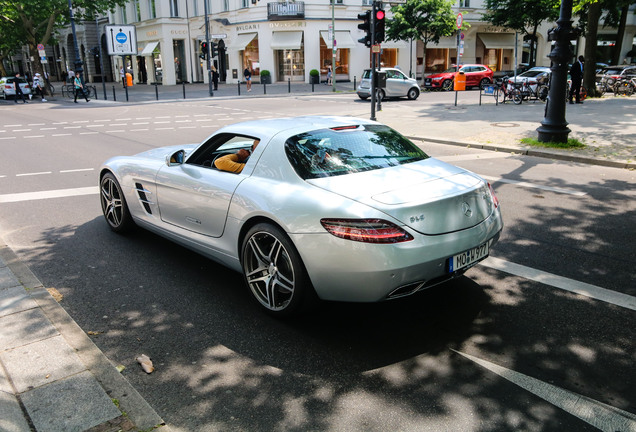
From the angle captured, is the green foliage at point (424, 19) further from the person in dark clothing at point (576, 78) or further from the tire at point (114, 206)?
Result: the tire at point (114, 206)

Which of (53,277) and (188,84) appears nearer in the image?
(53,277)

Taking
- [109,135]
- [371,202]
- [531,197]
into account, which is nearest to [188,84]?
[109,135]

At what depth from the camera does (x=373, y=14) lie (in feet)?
52.5

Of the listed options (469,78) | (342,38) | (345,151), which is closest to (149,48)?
(342,38)

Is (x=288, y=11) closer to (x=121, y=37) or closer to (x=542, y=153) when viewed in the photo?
(x=121, y=37)

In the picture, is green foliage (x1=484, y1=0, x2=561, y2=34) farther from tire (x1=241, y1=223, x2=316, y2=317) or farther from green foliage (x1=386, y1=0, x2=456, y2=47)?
tire (x1=241, y1=223, x2=316, y2=317)

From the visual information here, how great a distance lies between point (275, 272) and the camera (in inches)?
153

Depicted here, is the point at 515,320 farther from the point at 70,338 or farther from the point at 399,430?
the point at 70,338

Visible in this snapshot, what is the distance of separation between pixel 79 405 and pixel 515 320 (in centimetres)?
289

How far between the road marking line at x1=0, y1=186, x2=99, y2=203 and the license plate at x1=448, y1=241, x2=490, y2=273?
6.53m

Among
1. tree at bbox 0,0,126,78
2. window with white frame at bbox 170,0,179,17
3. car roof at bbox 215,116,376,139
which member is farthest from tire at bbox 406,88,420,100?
window with white frame at bbox 170,0,179,17

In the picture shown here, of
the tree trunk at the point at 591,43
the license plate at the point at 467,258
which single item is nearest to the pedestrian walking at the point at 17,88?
the tree trunk at the point at 591,43

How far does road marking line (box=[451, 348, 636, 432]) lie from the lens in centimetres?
273

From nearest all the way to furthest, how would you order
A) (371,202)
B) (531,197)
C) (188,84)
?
(371,202), (531,197), (188,84)
